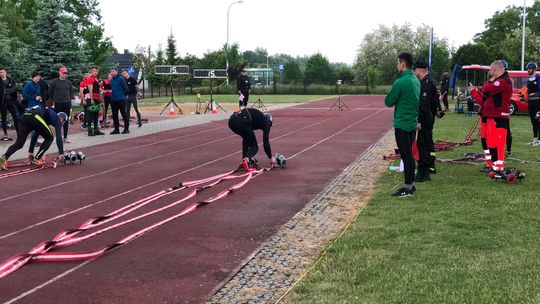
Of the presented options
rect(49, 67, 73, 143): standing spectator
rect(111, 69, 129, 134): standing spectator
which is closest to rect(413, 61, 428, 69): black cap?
Result: rect(49, 67, 73, 143): standing spectator

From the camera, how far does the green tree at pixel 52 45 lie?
97.8 feet

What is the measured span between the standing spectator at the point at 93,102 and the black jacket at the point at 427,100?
11.1m

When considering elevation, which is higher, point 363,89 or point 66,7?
point 66,7

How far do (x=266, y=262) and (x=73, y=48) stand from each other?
2899 cm

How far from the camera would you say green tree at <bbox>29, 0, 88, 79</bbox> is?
97.8 feet

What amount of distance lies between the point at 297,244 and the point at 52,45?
27702 millimetres

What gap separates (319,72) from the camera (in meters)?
63.6

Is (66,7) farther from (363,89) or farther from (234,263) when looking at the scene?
(234,263)

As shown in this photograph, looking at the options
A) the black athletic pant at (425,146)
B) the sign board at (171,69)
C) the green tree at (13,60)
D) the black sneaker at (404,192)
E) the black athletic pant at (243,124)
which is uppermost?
the green tree at (13,60)

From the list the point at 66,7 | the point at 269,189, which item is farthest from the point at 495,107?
the point at 66,7

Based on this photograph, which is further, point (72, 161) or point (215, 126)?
point (215, 126)

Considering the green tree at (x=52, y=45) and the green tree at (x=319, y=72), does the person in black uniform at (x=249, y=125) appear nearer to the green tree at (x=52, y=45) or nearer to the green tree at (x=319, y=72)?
the green tree at (x=52, y=45)

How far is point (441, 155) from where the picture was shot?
12242 millimetres

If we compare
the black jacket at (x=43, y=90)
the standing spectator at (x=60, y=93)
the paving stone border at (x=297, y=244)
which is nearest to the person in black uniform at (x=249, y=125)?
the paving stone border at (x=297, y=244)
